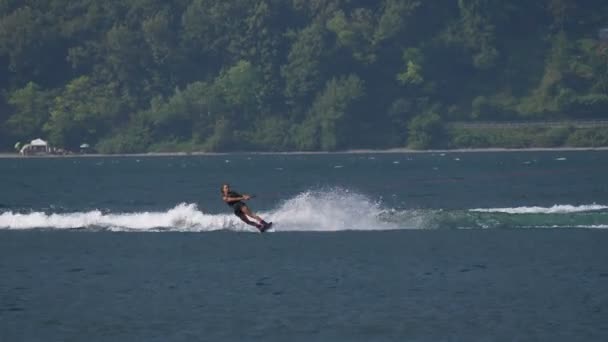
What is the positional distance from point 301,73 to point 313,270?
10145cm

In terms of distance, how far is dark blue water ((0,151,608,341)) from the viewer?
34.4m

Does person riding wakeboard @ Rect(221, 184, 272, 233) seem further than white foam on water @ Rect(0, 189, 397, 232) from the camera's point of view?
No

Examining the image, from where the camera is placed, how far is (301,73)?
143625 millimetres

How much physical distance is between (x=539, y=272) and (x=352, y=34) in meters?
104

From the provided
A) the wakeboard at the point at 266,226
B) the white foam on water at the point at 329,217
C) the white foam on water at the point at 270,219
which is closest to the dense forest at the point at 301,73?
the white foam on water at the point at 270,219

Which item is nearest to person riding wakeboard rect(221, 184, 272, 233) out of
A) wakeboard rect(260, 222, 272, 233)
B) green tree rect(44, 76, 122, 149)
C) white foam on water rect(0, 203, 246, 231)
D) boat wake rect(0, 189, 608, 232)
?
wakeboard rect(260, 222, 272, 233)

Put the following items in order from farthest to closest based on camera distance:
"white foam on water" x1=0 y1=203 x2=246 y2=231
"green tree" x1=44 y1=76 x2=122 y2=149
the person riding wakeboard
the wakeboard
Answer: "green tree" x1=44 y1=76 x2=122 y2=149 < "white foam on water" x1=0 y1=203 x2=246 y2=231 < the wakeboard < the person riding wakeboard

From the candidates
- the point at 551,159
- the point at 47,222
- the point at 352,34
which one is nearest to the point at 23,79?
the point at 352,34

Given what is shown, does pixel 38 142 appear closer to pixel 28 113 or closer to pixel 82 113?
pixel 28 113

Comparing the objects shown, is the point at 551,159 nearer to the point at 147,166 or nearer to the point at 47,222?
the point at 147,166

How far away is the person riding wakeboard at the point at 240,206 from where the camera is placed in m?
47.2

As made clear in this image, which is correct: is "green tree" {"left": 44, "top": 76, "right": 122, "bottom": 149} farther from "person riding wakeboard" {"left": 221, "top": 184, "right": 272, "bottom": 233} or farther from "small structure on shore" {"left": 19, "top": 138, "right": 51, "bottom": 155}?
"person riding wakeboard" {"left": 221, "top": 184, "right": 272, "bottom": 233}

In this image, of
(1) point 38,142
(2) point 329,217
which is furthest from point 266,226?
(1) point 38,142

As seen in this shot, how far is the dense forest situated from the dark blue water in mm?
67378
